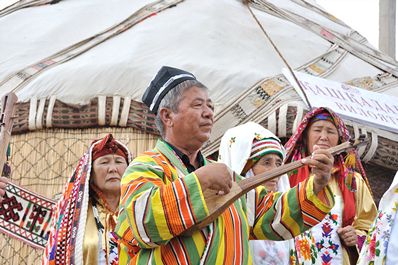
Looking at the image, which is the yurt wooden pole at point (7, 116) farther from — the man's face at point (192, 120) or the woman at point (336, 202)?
the woman at point (336, 202)

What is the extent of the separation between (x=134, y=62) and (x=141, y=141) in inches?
19.2

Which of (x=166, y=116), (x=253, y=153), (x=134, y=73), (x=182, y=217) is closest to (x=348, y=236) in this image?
(x=253, y=153)

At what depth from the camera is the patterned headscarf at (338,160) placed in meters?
3.66

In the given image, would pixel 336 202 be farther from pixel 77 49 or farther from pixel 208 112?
pixel 77 49

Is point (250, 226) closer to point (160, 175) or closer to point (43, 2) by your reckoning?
point (160, 175)

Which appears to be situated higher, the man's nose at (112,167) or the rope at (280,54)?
the rope at (280,54)

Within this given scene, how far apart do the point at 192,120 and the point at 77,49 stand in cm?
288

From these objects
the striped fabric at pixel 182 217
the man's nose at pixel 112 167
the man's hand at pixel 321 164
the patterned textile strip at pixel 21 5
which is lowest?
the striped fabric at pixel 182 217

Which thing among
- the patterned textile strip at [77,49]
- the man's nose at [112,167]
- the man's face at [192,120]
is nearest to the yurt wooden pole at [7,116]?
the man's nose at [112,167]

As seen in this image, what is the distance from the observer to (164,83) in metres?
2.57

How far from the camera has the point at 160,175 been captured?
2373 millimetres

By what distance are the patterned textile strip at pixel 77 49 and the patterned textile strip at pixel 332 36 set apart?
58cm

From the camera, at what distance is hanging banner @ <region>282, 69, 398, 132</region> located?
15.3ft

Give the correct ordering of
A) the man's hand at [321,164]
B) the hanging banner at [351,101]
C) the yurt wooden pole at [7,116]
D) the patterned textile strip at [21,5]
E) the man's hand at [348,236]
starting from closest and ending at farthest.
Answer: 1. the man's hand at [321,164]
2. the yurt wooden pole at [7,116]
3. the man's hand at [348,236]
4. the hanging banner at [351,101]
5. the patterned textile strip at [21,5]
